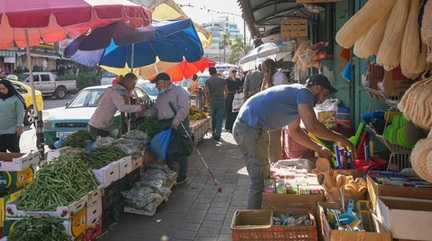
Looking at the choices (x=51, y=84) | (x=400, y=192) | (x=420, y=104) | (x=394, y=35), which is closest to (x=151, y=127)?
(x=400, y=192)

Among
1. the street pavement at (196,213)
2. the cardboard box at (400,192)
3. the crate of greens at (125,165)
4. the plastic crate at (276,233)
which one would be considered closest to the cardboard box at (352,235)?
the plastic crate at (276,233)

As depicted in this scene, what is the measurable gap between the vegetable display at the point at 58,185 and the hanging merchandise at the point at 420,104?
3723 mm

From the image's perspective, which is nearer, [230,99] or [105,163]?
[105,163]

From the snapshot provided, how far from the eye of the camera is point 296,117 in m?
5.38

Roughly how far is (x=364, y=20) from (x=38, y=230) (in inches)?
141

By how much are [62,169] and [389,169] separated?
138 inches

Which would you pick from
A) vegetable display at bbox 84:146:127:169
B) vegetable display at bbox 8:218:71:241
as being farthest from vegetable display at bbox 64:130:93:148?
vegetable display at bbox 8:218:71:241

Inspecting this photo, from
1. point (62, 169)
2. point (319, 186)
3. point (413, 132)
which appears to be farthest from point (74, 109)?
point (413, 132)

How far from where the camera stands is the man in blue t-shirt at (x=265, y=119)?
5.16m

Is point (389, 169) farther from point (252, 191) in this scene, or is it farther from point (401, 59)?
point (401, 59)

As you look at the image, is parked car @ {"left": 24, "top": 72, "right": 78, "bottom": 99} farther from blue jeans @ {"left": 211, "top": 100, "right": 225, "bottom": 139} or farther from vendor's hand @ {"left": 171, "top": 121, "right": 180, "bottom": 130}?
vendor's hand @ {"left": 171, "top": 121, "right": 180, "bottom": 130}

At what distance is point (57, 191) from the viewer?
17.2 feet

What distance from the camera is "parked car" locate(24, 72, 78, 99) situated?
112 ft

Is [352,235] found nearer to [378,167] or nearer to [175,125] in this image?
[378,167]
